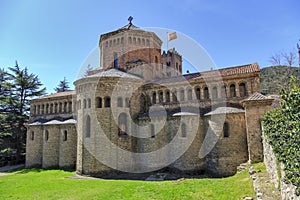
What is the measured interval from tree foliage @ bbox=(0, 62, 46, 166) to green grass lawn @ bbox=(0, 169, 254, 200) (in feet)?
50.5

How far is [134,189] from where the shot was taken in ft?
37.7

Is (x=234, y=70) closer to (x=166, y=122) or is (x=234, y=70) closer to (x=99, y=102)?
(x=166, y=122)

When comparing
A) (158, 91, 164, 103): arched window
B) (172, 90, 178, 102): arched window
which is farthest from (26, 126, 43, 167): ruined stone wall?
(172, 90, 178, 102): arched window

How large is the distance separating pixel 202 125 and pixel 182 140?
199 centimetres

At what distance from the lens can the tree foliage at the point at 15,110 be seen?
27969 mm

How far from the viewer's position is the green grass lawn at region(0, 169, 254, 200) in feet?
31.1

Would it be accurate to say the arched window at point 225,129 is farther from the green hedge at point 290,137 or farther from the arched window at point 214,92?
the green hedge at point 290,137

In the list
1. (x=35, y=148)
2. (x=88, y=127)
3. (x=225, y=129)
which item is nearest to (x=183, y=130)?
(x=225, y=129)

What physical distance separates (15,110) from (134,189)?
2561 centimetres

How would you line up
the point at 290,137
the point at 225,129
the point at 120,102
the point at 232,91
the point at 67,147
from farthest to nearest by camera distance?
the point at 67,147, the point at 120,102, the point at 232,91, the point at 225,129, the point at 290,137

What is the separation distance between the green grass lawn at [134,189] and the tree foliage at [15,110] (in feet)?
50.5

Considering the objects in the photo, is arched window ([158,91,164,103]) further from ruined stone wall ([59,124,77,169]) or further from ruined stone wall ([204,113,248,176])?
ruined stone wall ([59,124,77,169])

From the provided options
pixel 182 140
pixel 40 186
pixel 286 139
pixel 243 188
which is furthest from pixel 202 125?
pixel 40 186

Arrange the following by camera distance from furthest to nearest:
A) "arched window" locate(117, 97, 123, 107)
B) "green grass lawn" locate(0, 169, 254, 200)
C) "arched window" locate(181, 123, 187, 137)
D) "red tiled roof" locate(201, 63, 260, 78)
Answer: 1. "arched window" locate(117, 97, 123, 107)
2. "red tiled roof" locate(201, 63, 260, 78)
3. "arched window" locate(181, 123, 187, 137)
4. "green grass lawn" locate(0, 169, 254, 200)
